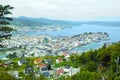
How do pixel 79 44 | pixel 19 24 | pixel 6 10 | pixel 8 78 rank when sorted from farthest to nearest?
pixel 19 24 < pixel 79 44 < pixel 8 78 < pixel 6 10

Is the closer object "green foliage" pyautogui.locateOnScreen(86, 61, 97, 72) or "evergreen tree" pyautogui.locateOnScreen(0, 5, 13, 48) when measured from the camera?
"evergreen tree" pyautogui.locateOnScreen(0, 5, 13, 48)

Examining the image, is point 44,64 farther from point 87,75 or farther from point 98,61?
point 87,75

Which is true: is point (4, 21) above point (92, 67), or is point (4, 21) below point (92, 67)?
above

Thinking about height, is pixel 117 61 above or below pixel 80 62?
above

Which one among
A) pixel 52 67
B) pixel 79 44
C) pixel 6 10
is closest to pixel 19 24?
pixel 79 44

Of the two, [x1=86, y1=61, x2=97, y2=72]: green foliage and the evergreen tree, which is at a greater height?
the evergreen tree

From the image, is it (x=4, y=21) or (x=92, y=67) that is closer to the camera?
(x=4, y=21)

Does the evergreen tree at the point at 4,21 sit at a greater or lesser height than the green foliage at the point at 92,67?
greater

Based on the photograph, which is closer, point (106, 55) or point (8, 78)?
point (8, 78)

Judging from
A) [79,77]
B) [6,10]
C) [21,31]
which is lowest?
[21,31]

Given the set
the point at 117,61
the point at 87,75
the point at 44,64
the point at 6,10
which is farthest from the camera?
the point at 44,64

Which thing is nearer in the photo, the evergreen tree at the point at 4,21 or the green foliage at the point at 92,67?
the evergreen tree at the point at 4,21
